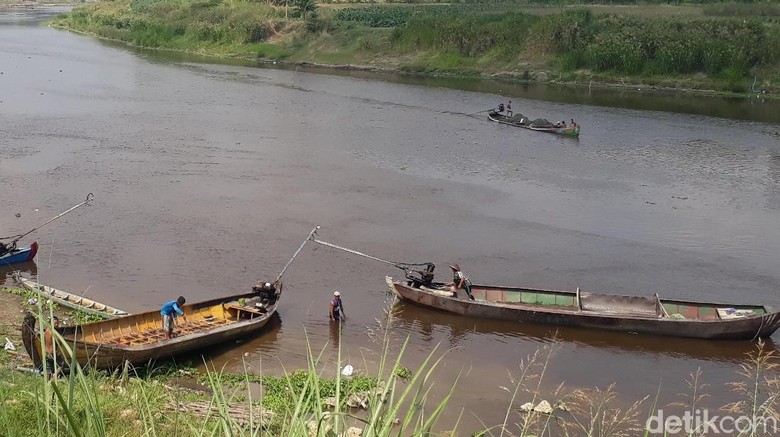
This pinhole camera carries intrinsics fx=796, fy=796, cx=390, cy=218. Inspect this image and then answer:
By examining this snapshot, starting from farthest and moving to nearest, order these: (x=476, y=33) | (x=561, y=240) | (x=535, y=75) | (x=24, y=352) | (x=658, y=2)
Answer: (x=658, y=2), (x=476, y=33), (x=535, y=75), (x=561, y=240), (x=24, y=352)

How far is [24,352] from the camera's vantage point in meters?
13.7

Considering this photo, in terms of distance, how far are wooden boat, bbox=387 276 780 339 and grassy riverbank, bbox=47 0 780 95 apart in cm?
3738

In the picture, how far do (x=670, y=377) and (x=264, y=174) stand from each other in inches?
702

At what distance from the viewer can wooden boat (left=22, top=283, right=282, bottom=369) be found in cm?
1284

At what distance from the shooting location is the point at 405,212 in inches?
1006

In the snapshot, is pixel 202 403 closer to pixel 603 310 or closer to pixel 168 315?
pixel 168 315

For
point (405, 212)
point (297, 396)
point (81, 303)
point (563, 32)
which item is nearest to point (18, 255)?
point (81, 303)

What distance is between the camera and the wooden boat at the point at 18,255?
1895 centimetres

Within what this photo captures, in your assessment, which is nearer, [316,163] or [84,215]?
[84,215]

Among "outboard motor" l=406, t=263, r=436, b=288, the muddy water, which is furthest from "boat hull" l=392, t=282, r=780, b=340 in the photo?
"outboard motor" l=406, t=263, r=436, b=288

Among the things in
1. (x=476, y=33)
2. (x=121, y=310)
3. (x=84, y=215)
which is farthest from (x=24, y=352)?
(x=476, y=33)

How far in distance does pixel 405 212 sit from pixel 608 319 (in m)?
9.86

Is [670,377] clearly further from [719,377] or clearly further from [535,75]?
[535,75]

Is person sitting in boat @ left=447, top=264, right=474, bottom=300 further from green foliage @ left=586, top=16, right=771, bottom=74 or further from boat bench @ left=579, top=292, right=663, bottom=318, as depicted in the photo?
green foliage @ left=586, top=16, right=771, bottom=74
